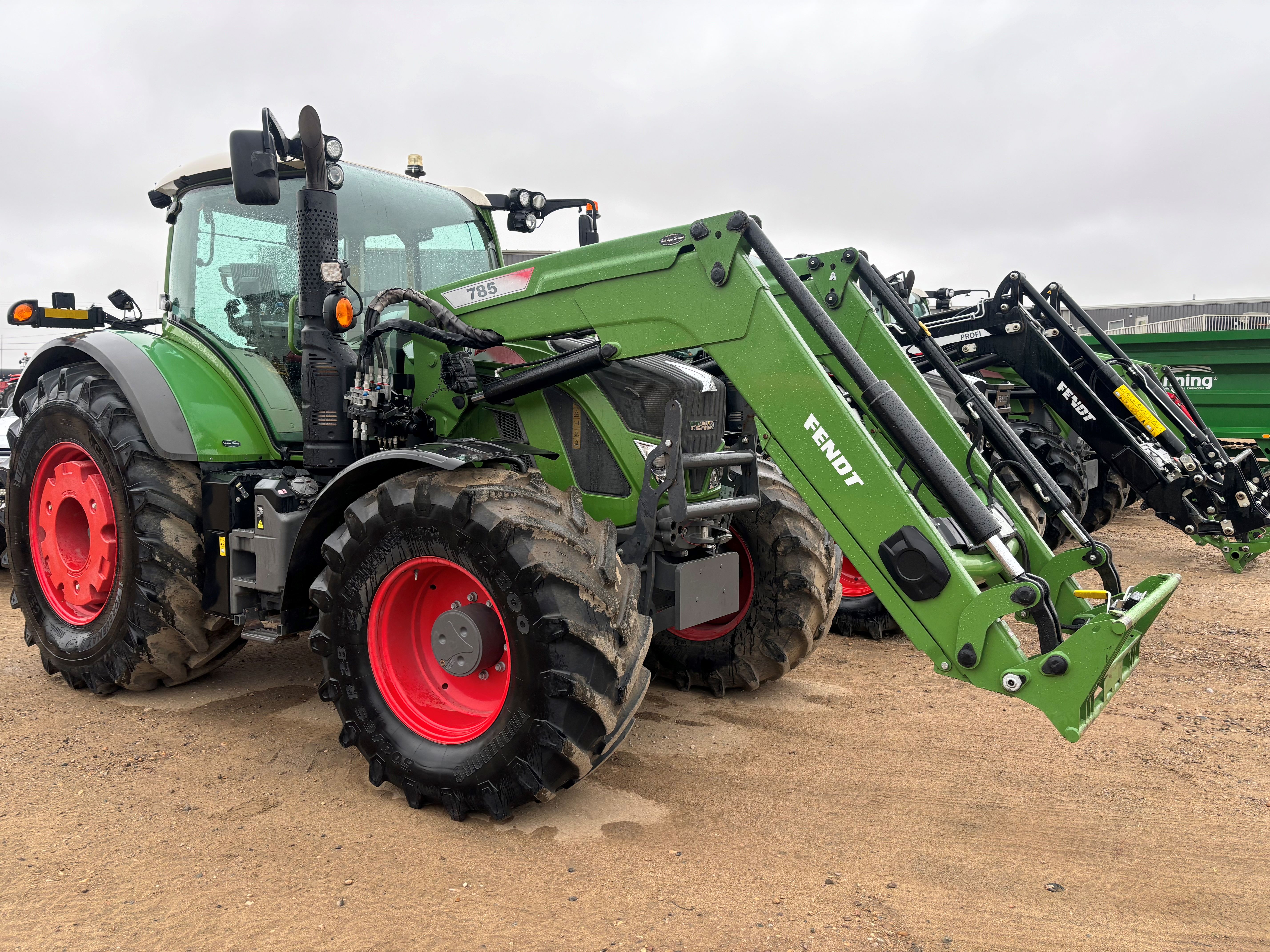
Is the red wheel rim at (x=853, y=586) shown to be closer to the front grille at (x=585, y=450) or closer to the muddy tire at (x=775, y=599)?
the muddy tire at (x=775, y=599)

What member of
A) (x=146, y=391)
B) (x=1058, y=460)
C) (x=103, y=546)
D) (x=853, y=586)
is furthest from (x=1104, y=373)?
(x=103, y=546)

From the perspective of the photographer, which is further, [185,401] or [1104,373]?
[1104,373]

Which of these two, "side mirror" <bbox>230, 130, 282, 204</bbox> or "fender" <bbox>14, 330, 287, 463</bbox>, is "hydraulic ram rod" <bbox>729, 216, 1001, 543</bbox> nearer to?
"side mirror" <bbox>230, 130, 282, 204</bbox>

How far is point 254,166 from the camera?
3.51m

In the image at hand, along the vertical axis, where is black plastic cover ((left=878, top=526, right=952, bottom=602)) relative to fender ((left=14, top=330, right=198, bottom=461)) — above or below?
below

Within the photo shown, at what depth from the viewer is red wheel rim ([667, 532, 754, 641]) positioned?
4.68 metres

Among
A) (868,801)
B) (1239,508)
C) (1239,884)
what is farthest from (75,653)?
(1239,508)

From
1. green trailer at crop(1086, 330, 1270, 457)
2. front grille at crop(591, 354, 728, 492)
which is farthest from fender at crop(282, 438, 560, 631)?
green trailer at crop(1086, 330, 1270, 457)

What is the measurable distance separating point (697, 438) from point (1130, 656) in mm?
1789

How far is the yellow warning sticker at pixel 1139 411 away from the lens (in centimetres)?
707

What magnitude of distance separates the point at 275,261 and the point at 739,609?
9.40ft

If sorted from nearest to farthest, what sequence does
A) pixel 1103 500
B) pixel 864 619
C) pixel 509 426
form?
pixel 509 426, pixel 864 619, pixel 1103 500

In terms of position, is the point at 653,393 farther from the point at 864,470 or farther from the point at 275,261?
the point at 275,261

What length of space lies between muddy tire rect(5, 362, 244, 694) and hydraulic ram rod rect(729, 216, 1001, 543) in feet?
9.48
